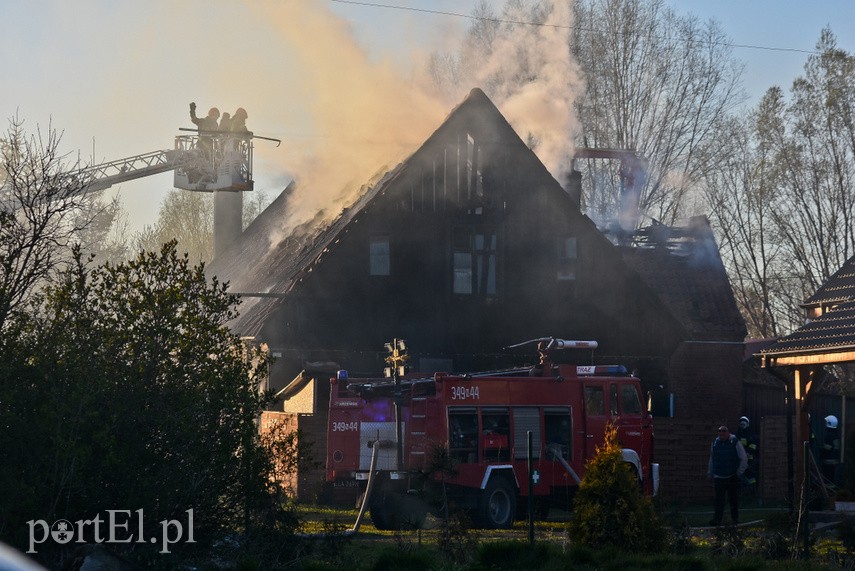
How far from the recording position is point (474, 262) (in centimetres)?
2961

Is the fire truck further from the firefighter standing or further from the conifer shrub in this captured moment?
the firefighter standing

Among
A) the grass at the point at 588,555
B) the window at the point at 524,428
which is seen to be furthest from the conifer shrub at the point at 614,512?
the window at the point at 524,428

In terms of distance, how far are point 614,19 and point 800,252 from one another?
10.8 metres

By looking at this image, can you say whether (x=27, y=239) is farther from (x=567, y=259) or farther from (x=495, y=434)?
(x=567, y=259)

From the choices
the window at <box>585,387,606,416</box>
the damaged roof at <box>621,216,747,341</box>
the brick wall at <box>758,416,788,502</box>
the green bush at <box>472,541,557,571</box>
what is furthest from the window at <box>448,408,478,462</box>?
the damaged roof at <box>621,216,747,341</box>

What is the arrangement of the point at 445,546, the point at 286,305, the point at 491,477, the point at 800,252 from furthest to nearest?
1. the point at 800,252
2. the point at 286,305
3. the point at 491,477
4. the point at 445,546

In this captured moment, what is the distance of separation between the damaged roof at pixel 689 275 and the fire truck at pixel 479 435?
17.4 m

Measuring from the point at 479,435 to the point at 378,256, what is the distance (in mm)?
10619

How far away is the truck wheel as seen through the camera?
18203 mm

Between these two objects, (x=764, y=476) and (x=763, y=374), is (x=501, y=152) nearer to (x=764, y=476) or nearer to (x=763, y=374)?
(x=764, y=476)

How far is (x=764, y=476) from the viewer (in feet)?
80.2

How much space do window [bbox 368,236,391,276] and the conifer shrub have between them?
15400mm

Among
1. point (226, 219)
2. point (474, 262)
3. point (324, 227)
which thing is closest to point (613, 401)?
point (474, 262)

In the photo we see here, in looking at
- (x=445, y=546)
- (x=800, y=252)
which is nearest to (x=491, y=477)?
(x=445, y=546)
